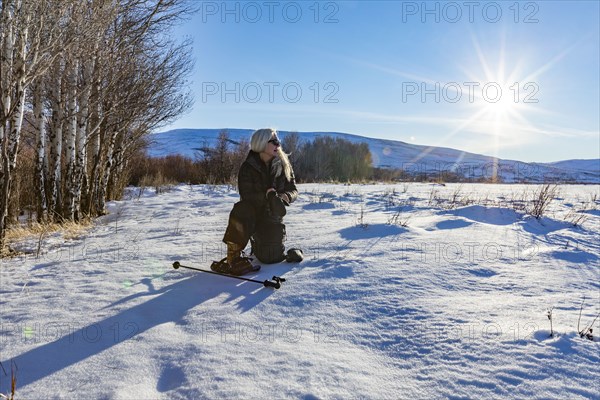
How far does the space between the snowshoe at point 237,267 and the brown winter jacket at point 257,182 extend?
539 millimetres

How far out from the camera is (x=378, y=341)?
192 cm

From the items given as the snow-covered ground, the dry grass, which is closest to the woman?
the snow-covered ground

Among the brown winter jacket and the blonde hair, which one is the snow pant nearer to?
the brown winter jacket

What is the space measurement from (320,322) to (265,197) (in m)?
1.55

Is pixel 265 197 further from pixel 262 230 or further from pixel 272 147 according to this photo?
pixel 272 147

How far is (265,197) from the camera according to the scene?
345 centimetres

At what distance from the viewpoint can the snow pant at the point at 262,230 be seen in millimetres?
3283

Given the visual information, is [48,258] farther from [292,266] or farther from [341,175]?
[341,175]

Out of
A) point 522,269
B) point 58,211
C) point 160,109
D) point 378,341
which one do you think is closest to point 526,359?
point 378,341

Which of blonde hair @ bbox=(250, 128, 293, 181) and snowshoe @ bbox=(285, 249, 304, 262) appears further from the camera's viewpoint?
blonde hair @ bbox=(250, 128, 293, 181)

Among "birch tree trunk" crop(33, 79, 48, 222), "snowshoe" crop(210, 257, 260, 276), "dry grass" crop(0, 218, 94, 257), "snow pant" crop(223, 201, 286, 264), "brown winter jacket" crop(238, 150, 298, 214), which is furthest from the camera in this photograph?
"birch tree trunk" crop(33, 79, 48, 222)

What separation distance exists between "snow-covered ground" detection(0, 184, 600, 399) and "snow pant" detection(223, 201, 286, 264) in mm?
241

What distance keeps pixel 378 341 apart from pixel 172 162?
25872 millimetres

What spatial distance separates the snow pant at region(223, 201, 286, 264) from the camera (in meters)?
3.28
